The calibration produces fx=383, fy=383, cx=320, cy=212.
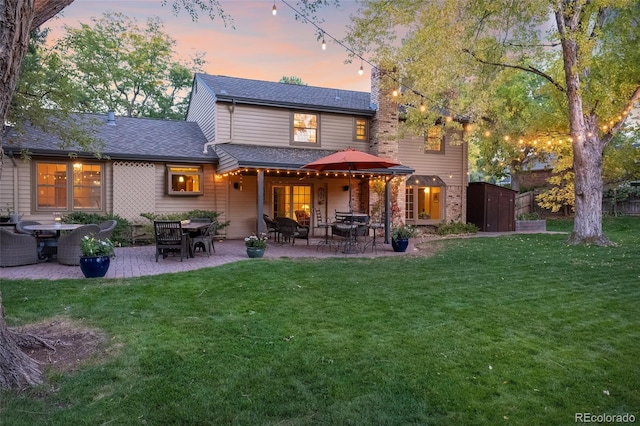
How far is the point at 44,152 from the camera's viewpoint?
416 inches

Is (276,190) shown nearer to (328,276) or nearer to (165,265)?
(165,265)

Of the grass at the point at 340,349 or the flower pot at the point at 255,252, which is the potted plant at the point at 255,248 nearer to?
the flower pot at the point at 255,252

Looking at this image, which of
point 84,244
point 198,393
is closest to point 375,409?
point 198,393

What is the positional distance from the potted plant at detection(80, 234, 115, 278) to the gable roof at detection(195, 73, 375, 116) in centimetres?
721

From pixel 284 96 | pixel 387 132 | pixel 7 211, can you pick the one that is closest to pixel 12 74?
pixel 7 211

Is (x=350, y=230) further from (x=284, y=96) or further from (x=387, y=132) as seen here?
(x=284, y=96)

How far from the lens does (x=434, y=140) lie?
50.0ft

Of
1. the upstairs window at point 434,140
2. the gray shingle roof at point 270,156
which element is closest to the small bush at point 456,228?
the upstairs window at point 434,140

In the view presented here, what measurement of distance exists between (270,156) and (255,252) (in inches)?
163

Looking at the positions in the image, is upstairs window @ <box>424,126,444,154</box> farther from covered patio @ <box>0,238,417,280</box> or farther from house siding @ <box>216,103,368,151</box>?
covered patio @ <box>0,238,417,280</box>

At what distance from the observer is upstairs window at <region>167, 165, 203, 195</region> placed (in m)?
12.2

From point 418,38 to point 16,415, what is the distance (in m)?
12.2

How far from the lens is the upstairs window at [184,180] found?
479 inches

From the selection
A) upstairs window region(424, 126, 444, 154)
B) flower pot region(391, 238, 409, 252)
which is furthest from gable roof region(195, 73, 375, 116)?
flower pot region(391, 238, 409, 252)
